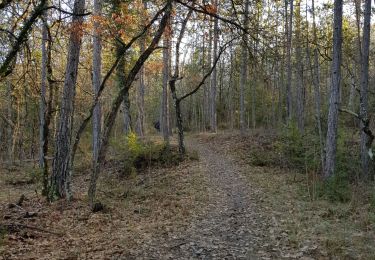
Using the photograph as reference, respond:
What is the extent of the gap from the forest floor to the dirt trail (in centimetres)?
2

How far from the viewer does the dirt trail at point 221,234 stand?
19.8 ft

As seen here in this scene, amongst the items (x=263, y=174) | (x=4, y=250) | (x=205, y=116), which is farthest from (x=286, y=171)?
(x=205, y=116)

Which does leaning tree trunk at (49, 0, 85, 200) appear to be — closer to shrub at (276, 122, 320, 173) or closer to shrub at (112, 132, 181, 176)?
shrub at (112, 132, 181, 176)

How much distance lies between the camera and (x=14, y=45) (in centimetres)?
629

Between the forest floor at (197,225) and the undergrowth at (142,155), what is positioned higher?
the undergrowth at (142,155)

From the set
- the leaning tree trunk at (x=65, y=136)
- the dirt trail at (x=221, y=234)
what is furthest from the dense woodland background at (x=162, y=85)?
the dirt trail at (x=221, y=234)

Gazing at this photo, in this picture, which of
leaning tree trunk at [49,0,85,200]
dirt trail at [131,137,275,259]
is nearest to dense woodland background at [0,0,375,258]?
leaning tree trunk at [49,0,85,200]

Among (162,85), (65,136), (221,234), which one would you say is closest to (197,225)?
(221,234)

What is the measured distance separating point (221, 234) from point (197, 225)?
2.72 ft

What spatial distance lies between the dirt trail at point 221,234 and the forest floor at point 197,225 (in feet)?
0.05

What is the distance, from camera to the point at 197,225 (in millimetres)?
7766

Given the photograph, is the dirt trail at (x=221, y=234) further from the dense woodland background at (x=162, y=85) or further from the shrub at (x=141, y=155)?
the shrub at (x=141, y=155)

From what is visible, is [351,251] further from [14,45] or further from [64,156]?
[64,156]

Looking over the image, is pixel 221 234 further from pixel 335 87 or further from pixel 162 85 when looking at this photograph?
pixel 162 85
